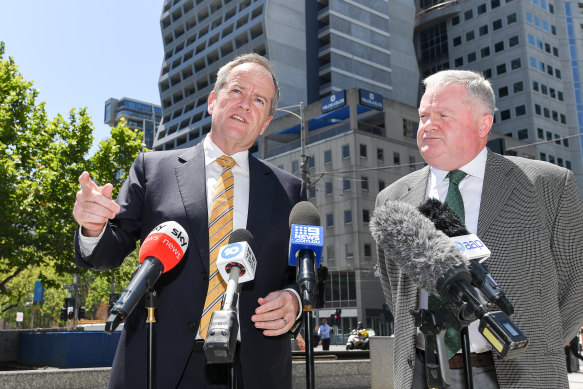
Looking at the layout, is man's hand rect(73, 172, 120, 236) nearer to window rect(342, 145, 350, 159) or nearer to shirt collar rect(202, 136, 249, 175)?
shirt collar rect(202, 136, 249, 175)

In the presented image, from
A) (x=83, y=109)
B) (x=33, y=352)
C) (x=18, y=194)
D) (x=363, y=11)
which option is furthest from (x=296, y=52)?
(x=33, y=352)

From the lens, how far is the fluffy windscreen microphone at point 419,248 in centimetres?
217

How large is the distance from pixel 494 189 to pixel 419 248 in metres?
1.08

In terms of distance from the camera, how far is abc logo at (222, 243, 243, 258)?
2090 mm

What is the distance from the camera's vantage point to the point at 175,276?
113 inches

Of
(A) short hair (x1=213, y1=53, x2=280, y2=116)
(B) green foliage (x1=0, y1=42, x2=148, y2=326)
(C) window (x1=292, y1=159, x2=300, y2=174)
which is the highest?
(C) window (x1=292, y1=159, x2=300, y2=174)

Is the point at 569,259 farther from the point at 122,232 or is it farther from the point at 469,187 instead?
the point at 122,232

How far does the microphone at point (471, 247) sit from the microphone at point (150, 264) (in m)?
1.16

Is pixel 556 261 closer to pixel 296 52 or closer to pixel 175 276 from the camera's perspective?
pixel 175 276

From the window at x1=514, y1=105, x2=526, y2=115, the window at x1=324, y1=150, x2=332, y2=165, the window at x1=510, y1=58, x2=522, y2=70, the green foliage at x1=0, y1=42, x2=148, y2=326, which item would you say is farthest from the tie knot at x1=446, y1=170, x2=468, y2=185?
the window at x1=510, y1=58, x2=522, y2=70

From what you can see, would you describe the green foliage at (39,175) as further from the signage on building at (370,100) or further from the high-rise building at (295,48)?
the high-rise building at (295,48)

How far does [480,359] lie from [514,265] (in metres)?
0.54

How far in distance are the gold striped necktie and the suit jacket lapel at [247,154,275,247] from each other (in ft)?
0.40

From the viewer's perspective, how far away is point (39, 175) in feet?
78.4
